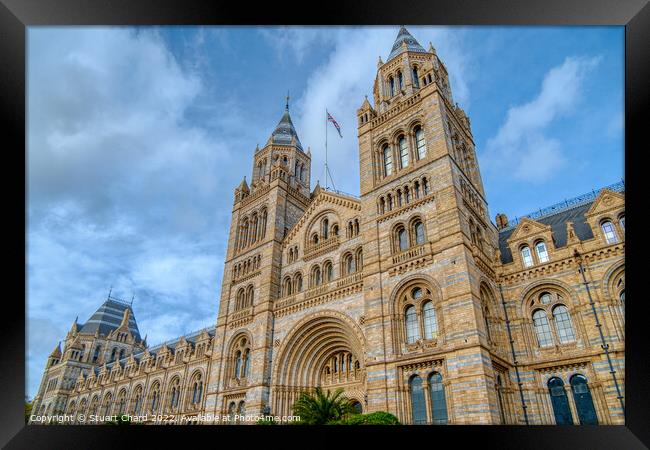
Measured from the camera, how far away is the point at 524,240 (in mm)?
24312

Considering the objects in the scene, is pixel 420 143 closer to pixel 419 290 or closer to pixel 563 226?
pixel 419 290

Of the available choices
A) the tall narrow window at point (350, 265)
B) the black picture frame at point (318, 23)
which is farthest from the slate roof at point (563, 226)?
the black picture frame at point (318, 23)

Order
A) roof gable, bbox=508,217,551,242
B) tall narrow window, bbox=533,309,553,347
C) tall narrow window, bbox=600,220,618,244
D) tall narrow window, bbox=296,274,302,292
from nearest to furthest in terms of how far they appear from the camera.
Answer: tall narrow window, bbox=600,220,618,244
tall narrow window, bbox=533,309,553,347
roof gable, bbox=508,217,551,242
tall narrow window, bbox=296,274,302,292

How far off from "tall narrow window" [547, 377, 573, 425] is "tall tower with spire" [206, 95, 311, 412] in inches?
642

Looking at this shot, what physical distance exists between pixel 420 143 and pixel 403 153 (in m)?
1.33

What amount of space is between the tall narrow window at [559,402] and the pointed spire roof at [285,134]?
2974 centimetres

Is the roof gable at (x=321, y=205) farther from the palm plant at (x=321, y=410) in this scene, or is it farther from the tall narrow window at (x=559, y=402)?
the tall narrow window at (x=559, y=402)

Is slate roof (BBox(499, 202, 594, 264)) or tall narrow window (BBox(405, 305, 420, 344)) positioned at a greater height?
slate roof (BBox(499, 202, 594, 264))

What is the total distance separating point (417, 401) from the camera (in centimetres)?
2002

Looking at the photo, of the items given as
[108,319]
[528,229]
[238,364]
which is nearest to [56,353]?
[108,319]

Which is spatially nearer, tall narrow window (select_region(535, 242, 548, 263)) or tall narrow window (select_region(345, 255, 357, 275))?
tall narrow window (select_region(535, 242, 548, 263))

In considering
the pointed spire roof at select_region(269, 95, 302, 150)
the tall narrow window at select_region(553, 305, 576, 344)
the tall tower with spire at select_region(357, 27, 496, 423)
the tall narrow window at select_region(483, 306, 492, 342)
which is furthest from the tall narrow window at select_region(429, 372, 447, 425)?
the pointed spire roof at select_region(269, 95, 302, 150)

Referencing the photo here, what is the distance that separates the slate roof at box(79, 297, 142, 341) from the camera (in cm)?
7444

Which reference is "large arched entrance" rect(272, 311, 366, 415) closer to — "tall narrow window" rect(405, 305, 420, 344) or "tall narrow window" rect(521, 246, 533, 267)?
"tall narrow window" rect(405, 305, 420, 344)
